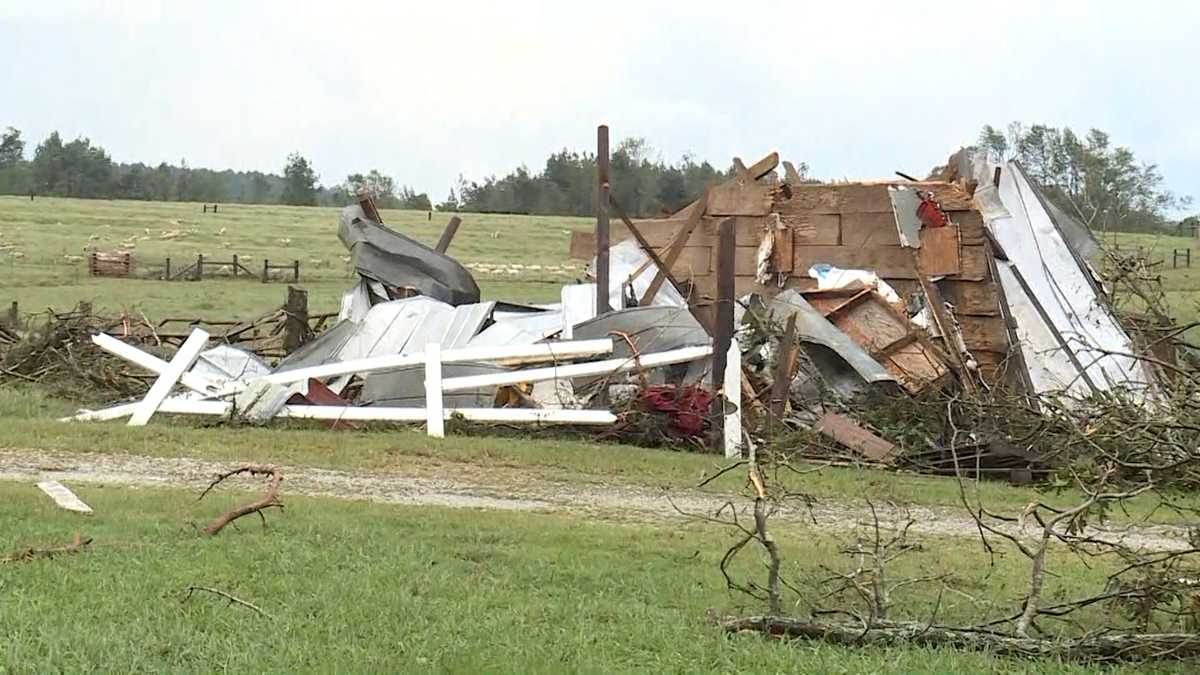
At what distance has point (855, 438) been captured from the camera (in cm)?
1291

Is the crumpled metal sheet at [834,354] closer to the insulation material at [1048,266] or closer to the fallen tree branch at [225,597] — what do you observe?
the insulation material at [1048,266]

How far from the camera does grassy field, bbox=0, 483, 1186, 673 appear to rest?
5.05 meters

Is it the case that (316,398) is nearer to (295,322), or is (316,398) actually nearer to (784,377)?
(295,322)

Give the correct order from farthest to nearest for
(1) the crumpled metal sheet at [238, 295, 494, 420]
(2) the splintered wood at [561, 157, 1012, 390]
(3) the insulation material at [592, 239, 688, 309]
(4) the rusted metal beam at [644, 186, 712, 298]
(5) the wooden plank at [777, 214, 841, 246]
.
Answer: (4) the rusted metal beam at [644, 186, 712, 298], (3) the insulation material at [592, 239, 688, 309], (5) the wooden plank at [777, 214, 841, 246], (1) the crumpled metal sheet at [238, 295, 494, 420], (2) the splintered wood at [561, 157, 1012, 390]

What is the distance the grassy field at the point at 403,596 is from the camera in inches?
199

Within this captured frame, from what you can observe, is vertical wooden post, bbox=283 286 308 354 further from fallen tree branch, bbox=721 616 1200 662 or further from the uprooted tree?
fallen tree branch, bbox=721 616 1200 662

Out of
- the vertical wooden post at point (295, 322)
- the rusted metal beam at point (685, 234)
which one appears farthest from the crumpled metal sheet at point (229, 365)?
the rusted metal beam at point (685, 234)

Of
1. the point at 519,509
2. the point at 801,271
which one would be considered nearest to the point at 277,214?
the point at 801,271

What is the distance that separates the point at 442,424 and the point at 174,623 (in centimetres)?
821

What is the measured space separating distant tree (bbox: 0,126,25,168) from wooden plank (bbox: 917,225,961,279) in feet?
380

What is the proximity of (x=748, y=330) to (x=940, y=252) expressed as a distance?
2.88 meters

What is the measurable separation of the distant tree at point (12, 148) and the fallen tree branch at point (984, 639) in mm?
123274

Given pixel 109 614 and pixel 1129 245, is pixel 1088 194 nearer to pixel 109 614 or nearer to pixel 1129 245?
pixel 1129 245

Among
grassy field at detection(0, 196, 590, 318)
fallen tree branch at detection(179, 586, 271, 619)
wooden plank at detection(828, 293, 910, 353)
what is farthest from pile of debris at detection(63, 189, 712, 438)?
grassy field at detection(0, 196, 590, 318)
